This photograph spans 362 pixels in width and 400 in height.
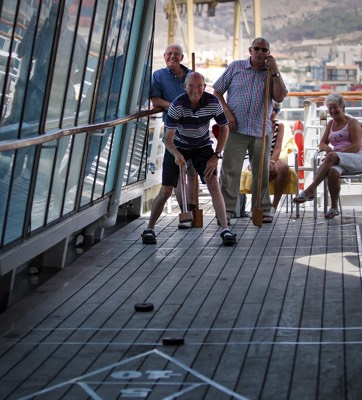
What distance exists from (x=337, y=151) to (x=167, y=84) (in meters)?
1.87

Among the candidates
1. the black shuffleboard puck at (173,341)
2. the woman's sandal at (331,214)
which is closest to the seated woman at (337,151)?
the woman's sandal at (331,214)

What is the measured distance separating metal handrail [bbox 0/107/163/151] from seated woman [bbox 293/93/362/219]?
1625mm

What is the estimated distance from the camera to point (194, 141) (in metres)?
9.52

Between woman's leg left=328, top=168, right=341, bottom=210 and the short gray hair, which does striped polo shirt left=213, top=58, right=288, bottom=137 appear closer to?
A: the short gray hair

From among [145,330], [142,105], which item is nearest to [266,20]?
[142,105]

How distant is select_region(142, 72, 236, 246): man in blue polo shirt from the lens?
9.27 meters

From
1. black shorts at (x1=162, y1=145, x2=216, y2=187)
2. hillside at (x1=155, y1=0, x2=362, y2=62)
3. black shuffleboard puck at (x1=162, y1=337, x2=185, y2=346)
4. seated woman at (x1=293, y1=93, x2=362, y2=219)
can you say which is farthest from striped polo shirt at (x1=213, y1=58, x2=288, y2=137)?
hillside at (x1=155, y1=0, x2=362, y2=62)

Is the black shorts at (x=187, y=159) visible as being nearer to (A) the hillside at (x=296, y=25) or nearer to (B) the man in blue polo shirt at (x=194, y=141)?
(B) the man in blue polo shirt at (x=194, y=141)

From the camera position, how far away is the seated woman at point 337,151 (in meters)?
10.7

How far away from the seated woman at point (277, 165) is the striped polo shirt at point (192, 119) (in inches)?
53.8

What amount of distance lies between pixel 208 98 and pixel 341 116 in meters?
2.09

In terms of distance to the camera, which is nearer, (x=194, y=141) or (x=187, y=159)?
(x=194, y=141)

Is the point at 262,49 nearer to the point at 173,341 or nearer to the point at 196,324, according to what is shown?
the point at 196,324

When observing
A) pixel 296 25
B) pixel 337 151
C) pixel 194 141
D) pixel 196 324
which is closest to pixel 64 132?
pixel 194 141
